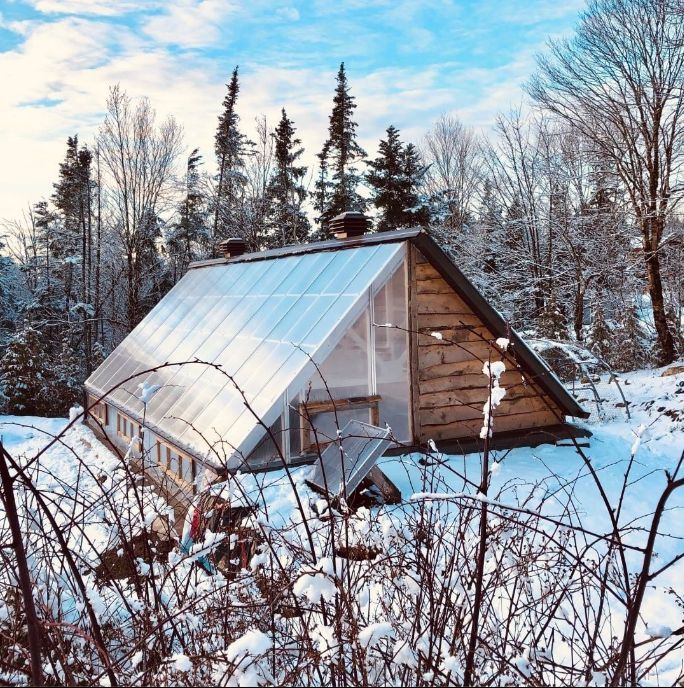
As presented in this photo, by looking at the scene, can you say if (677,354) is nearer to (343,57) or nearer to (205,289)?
(205,289)

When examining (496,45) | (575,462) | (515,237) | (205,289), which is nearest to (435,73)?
(496,45)

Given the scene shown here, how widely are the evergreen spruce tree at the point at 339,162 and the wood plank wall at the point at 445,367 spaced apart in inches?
763

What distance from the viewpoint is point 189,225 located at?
28703 millimetres

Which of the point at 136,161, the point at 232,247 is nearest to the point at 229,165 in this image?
the point at 136,161

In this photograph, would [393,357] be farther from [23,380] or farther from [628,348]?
[23,380]

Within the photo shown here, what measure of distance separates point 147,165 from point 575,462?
21611 millimetres

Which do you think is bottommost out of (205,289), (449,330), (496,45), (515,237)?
(449,330)

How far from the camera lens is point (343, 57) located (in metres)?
29.1

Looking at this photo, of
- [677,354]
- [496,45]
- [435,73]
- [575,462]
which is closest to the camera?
[575,462]

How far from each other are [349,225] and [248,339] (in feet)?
8.63

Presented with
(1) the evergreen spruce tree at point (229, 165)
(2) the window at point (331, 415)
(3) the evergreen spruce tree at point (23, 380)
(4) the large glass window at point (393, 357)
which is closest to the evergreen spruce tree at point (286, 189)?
(1) the evergreen spruce tree at point (229, 165)

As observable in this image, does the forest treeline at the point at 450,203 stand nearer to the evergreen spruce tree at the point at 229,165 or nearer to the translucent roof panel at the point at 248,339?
the evergreen spruce tree at the point at 229,165

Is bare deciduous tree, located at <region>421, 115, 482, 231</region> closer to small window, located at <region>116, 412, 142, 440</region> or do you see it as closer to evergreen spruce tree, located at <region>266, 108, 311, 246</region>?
evergreen spruce tree, located at <region>266, 108, 311, 246</region>

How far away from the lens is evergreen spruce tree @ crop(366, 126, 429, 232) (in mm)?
25484
